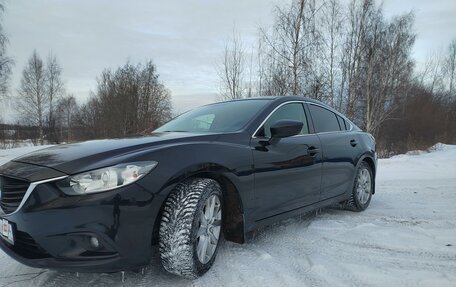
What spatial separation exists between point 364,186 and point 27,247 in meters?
4.33

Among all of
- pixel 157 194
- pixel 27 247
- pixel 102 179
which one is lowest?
pixel 27 247

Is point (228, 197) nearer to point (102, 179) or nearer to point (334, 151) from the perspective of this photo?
point (102, 179)

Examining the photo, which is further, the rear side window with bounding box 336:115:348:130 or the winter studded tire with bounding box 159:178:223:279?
the rear side window with bounding box 336:115:348:130

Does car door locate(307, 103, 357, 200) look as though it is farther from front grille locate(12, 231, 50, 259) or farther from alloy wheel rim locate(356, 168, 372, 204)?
front grille locate(12, 231, 50, 259)

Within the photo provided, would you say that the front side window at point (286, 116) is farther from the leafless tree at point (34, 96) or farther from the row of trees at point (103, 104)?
the leafless tree at point (34, 96)

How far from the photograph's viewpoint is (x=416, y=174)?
27.4ft

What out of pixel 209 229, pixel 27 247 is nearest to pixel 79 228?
pixel 27 247

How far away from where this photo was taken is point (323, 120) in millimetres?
4484

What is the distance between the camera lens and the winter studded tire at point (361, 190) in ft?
16.1

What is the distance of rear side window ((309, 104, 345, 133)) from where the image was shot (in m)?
4.32

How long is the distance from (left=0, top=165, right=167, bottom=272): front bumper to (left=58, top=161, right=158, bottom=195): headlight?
0.13ft

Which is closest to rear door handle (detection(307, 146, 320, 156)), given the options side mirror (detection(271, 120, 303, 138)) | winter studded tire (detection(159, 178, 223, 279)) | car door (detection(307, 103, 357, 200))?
car door (detection(307, 103, 357, 200))

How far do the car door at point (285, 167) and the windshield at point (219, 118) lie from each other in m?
0.21


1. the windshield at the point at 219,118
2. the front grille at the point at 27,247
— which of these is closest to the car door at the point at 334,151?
the windshield at the point at 219,118
